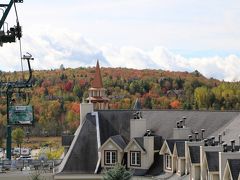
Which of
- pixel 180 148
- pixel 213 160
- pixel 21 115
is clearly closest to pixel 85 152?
pixel 21 115

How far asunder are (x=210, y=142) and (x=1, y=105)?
372ft

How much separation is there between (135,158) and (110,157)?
5.95ft

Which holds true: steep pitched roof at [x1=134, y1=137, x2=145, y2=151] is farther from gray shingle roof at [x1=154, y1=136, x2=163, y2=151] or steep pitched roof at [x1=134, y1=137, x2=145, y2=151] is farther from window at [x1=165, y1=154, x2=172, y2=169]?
window at [x1=165, y1=154, x2=172, y2=169]

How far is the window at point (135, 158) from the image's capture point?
44.4 metres

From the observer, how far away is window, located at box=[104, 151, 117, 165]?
45.7m

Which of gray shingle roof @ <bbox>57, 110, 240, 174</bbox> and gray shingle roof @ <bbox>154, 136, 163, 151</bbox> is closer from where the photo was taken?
gray shingle roof @ <bbox>57, 110, 240, 174</bbox>

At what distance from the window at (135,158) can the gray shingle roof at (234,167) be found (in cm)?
1479

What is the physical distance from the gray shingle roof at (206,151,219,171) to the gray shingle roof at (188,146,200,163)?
236 cm

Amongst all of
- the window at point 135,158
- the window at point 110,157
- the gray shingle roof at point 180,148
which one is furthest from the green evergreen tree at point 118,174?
the window at point 110,157

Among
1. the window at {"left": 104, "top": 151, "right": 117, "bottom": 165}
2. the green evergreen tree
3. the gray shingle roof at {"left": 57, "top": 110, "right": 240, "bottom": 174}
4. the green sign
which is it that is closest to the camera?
the green evergreen tree

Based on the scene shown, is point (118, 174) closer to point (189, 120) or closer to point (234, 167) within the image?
point (189, 120)

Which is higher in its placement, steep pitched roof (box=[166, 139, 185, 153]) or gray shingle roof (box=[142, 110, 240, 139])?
gray shingle roof (box=[142, 110, 240, 139])

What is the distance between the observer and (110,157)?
150ft

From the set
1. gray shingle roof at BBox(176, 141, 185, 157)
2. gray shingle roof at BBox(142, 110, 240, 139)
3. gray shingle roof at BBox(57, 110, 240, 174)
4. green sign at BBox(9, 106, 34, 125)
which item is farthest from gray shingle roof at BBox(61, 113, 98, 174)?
gray shingle roof at BBox(176, 141, 185, 157)
